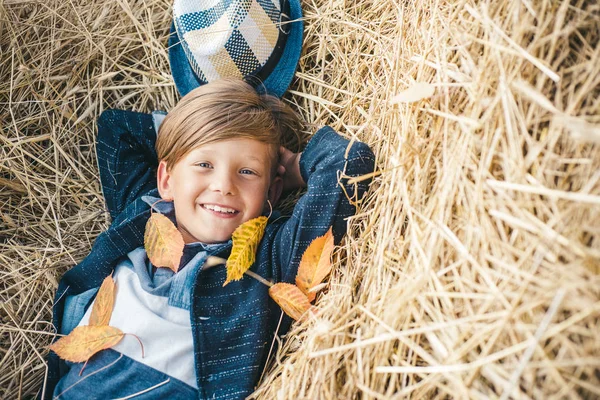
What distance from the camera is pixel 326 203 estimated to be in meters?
1.76

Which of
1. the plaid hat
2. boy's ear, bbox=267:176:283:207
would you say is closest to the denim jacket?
boy's ear, bbox=267:176:283:207

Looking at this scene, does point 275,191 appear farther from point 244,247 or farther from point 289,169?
point 244,247

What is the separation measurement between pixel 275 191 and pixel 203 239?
1.34 ft

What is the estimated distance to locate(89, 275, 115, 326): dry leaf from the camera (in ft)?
6.03

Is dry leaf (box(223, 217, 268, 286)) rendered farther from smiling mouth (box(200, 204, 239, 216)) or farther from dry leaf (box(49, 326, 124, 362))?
dry leaf (box(49, 326, 124, 362))

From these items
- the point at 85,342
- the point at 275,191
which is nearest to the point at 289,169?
the point at 275,191

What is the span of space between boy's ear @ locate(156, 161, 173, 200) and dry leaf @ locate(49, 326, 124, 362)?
602mm

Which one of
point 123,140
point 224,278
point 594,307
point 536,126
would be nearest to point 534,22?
point 536,126

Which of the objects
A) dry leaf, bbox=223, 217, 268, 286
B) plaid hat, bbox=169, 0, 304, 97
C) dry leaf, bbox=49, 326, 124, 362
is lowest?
dry leaf, bbox=49, 326, 124, 362

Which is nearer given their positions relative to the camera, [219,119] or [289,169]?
[219,119]

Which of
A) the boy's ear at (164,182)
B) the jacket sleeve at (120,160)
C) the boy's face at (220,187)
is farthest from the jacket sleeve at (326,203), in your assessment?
the jacket sleeve at (120,160)

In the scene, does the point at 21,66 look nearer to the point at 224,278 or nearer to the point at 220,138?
the point at 220,138

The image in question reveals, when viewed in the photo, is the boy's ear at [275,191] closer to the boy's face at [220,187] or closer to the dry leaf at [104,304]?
the boy's face at [220,187]

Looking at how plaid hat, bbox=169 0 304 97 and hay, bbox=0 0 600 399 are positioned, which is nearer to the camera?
hay, bbox=0 0 600 399
